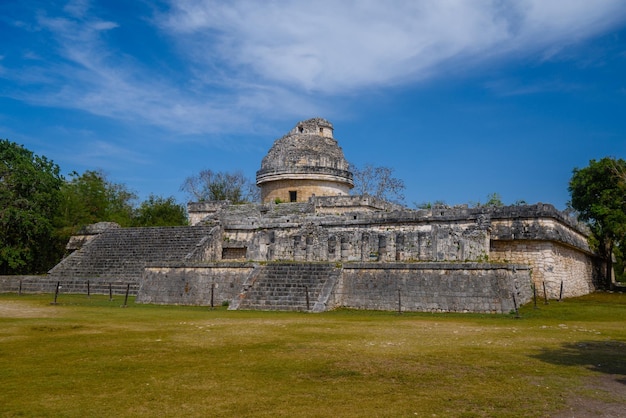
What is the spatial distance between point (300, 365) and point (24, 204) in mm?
23561

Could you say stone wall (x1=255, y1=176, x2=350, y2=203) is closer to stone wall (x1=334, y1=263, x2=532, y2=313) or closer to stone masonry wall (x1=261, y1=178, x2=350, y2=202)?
stone masonry wall (x1=261, y1=178, x2=350, y2=202)

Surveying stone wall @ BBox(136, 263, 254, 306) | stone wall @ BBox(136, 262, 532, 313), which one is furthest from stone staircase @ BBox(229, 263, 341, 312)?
stone wall @ BBox(136, 263, 254, 306)

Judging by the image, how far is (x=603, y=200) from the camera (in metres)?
24.7

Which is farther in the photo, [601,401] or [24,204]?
[24,204]

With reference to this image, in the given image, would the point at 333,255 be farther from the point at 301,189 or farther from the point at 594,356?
the point at 594,356

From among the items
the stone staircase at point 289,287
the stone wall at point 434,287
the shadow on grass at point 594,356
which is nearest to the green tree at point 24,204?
the stone staircase at point 289,287

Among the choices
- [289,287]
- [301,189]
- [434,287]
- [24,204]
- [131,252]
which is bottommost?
[289,287]

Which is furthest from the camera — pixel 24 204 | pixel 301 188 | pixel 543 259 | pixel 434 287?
pixel 301 188

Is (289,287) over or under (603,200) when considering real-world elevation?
under

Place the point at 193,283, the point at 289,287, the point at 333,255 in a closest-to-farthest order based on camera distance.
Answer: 1. the point at 289,287
2. the point at 193,283
3. the point at 333,255

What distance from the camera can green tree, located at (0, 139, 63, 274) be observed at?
26281mm

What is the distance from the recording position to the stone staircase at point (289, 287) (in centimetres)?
1597

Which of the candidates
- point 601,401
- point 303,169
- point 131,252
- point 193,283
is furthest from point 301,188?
point 601,401

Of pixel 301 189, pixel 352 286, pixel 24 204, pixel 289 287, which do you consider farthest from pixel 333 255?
pixel 24 204
